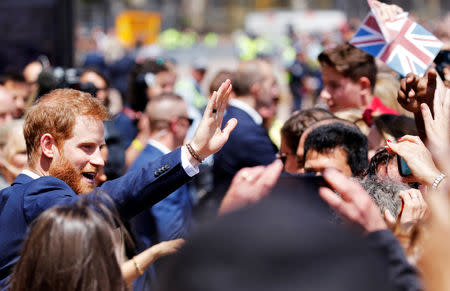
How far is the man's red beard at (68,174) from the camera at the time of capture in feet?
8.08

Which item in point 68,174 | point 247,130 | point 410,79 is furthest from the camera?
point 247,130

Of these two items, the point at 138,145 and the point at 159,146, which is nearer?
the point at 159,146

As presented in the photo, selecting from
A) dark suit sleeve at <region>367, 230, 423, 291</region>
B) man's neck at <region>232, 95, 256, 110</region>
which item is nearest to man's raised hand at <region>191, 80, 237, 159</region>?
dark suit sleeve at <region>367, 230, 423, 291</region>

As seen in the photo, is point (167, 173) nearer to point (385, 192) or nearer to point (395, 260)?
point (385, 192)


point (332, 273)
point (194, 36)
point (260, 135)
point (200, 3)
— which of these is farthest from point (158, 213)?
point (200, 3)

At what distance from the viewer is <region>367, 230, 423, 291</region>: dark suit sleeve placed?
1.27 m

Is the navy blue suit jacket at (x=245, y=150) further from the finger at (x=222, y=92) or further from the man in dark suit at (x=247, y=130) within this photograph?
the finger at (x=222, y=92)

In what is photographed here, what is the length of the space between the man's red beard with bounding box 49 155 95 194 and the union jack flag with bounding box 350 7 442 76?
1.69 metres

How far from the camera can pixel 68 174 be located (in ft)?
8.13

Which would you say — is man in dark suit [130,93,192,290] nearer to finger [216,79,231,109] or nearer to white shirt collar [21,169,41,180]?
white shirt collar [21,169,41,180]

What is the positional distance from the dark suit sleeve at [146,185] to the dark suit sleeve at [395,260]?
3.67 ft

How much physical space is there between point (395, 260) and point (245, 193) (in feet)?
1.33

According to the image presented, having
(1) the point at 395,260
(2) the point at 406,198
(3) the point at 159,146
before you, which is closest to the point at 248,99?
(3) the point at 159,146

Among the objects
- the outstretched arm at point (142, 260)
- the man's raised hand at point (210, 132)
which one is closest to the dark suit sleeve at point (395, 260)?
the outstretched arm at point (142, 260)
